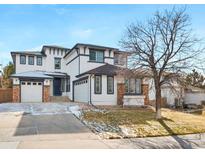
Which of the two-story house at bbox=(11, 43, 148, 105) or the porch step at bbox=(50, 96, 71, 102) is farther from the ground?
the two-story house at bbox=(11, 43, 148, 105)

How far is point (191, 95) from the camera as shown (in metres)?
31.3

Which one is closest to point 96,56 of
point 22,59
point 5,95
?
point 22,59

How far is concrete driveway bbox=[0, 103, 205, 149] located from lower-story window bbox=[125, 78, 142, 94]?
9026 mm

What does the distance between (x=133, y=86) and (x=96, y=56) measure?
196 inches

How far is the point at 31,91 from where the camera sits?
2647cm

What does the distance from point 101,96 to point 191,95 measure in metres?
12.9

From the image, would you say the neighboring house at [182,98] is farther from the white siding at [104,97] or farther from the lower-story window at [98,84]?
the lower-story window at [98,84]

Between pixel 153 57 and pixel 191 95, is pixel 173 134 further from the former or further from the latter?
pixel 191 95

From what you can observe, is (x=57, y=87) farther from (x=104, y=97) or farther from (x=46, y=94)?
(x=104, y=97)

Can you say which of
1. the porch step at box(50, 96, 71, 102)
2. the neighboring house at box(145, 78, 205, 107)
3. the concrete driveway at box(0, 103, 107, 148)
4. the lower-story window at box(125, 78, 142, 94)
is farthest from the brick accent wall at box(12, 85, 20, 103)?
the neighboring house at box(145, 78, 205, 107)

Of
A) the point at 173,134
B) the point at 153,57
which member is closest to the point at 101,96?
the point at 153,57

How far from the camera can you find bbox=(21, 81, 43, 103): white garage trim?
1030 inches

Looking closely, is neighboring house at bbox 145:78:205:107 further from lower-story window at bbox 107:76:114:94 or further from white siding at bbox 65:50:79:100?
white siding at bbox 65:50:79:100

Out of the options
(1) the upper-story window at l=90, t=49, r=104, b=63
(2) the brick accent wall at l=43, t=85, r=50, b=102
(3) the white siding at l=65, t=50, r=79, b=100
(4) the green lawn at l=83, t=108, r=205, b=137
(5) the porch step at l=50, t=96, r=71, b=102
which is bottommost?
(4) the green lawn at l=83, t=108, r=205, b=137
